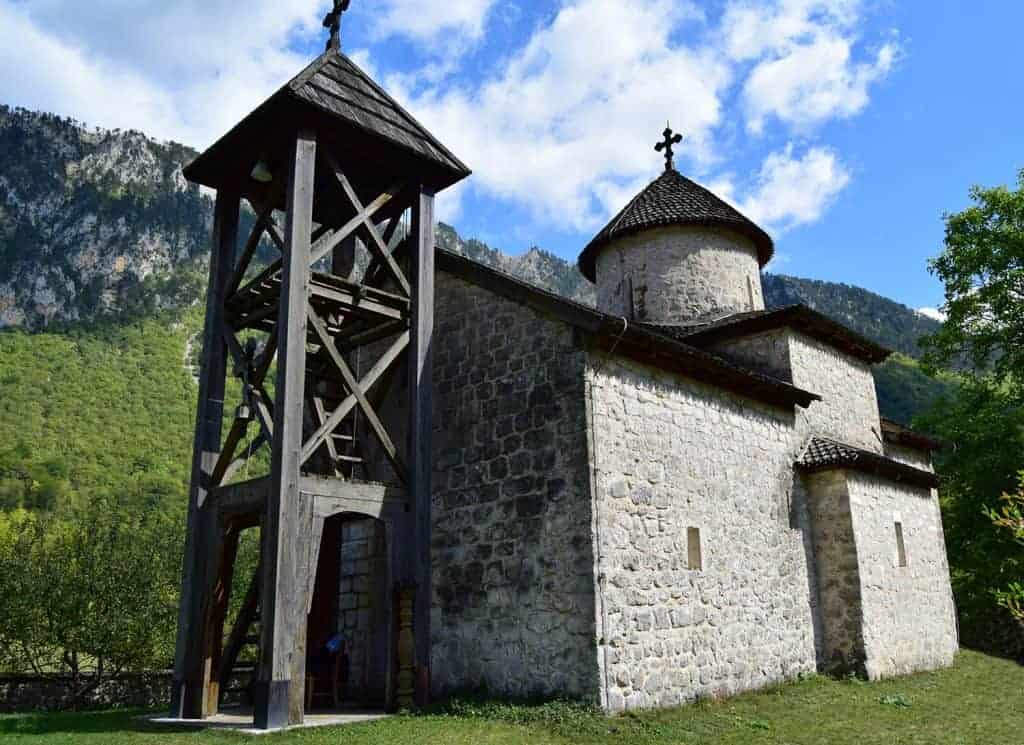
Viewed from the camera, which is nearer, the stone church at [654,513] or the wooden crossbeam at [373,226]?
the stone church at [654,513]

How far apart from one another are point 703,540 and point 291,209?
6.49 meters

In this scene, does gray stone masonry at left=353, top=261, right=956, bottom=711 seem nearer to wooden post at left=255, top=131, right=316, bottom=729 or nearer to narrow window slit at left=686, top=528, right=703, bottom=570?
narrow window slit at left=686, top=528, right=703, bottom=570

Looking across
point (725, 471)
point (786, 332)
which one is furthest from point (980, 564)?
point (725, 471)

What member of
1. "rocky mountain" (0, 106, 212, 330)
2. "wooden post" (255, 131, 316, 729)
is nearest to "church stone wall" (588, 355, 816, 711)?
"wooden post" (255, 131, 316, 729)

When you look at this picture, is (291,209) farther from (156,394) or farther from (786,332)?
(156,394)

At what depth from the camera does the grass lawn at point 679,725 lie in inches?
301

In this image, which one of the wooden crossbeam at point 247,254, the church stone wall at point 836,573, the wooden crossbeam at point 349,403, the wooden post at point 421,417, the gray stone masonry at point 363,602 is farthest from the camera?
the church stone wall at point 836,573

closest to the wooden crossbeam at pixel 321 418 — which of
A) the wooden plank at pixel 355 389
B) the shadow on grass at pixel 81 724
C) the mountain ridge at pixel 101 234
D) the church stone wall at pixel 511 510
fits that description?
the wooden plank at pixel 355 389

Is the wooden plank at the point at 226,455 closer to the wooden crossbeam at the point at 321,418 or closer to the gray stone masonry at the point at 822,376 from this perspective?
the wooden crossbeam at the point at 321,418

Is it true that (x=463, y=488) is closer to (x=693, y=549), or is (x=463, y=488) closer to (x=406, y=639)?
(x=406, y=639)

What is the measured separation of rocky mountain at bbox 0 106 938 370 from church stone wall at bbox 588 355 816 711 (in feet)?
167

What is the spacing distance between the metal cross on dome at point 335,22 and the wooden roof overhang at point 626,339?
311cm

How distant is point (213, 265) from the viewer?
10.9 metres

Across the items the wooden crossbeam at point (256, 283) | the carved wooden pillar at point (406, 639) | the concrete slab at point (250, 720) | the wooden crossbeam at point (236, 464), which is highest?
the wooden crossbeam at point (256, 283)
